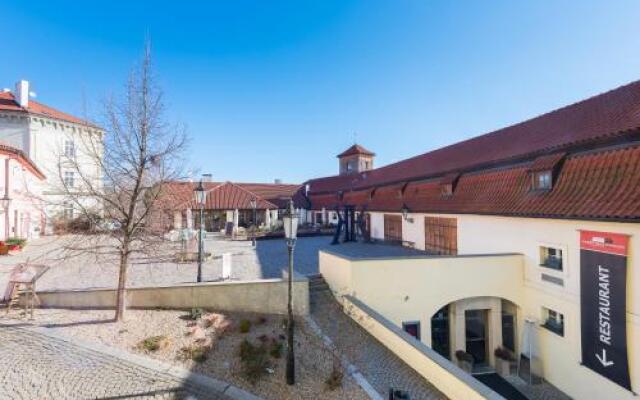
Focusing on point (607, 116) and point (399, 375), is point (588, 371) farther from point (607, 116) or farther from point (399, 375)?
point (607, 116)

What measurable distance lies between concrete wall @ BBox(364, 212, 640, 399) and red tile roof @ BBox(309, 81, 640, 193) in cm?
303

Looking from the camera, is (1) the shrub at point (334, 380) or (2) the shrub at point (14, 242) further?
(2) the shrub at point (14, 242)

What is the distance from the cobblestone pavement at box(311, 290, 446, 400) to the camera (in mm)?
6918

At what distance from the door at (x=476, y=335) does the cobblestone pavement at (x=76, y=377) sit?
35.6 feet

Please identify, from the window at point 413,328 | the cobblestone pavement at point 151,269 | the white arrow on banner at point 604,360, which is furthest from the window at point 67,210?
the white arrow on banner at point 604,360

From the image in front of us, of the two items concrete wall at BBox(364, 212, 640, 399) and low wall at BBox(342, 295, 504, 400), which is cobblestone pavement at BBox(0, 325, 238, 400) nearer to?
low wall at BBox(342, 295, 504, 400)

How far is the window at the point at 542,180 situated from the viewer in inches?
463

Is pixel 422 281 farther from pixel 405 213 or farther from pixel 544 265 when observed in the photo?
pixel 405 213

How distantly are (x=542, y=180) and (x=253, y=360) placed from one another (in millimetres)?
11519

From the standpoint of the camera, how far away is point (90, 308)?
9.80 m

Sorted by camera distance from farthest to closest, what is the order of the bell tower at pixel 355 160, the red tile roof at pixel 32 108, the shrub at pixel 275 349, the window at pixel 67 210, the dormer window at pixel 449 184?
the bell tower at pixel 355 160
the red tile roof at pixel 32 108
the dormer window at pixel 449 184
the window at pixel 67 210
the shrub at pixel 275 349

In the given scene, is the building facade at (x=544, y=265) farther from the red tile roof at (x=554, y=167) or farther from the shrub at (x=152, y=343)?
the shrub at (x=152, y=343)

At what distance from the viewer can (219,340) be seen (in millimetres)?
8250

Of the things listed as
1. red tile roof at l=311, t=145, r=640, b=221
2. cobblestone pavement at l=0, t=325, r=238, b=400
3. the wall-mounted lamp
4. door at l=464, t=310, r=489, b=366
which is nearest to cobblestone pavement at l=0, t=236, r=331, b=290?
cobblestone pavement at l=0, t=325, r=238, b=400
